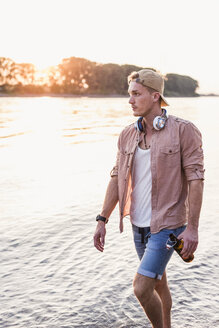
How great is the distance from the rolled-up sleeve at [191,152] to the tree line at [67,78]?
103318 mm

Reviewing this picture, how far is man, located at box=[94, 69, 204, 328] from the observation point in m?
2.87

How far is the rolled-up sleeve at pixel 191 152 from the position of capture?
2859 mm

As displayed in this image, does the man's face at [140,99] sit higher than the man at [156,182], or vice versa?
the man's face at [140,99]

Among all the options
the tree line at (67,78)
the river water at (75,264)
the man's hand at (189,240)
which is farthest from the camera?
the tree line at (67,78)

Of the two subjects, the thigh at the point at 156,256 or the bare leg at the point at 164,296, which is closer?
the thigh at the point at 156,256

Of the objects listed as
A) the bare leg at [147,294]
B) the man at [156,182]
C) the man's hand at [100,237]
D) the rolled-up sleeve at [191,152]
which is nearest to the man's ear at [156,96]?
the man at [156,182]

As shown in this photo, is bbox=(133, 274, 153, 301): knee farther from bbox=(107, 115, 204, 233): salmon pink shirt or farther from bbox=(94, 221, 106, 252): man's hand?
bbox=(94, 221, 106, 252): man's hand

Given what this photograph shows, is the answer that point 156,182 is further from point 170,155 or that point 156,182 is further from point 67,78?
point 67,78

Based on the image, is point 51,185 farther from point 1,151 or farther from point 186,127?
point 186,127

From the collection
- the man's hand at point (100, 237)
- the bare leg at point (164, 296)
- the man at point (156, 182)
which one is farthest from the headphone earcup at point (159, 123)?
the bare leg at point (164, 296)

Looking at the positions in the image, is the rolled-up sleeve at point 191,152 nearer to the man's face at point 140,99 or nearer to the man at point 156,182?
the man at point 156,182

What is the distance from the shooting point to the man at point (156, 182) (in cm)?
287

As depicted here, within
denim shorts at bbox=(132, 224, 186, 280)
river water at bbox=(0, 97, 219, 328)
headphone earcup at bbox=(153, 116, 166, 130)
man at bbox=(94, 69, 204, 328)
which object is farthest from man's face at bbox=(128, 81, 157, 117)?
river water at bbox=(0, 97, 219, 328)

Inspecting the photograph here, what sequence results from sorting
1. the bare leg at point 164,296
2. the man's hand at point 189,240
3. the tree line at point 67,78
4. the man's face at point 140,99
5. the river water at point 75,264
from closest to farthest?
the man's hand at point 189,240 → the man's face at point 140,99 → the bare leg at point 164,296 → the river water at point 75,264 → the tree line at point 67,78
